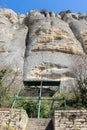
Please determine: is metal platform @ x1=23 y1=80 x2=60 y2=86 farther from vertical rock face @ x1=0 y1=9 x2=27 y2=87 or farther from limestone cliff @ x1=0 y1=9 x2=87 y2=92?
limestone cliff @ x1=0 y1=9 x2=87 y2=92

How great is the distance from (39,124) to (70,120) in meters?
1.19

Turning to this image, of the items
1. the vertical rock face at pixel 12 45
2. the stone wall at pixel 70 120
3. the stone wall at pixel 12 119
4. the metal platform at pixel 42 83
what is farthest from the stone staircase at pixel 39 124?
the vertical rock face at pixel 12 45

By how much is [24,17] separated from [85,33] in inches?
357

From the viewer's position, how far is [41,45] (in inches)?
1086

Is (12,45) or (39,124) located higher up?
(12,45)

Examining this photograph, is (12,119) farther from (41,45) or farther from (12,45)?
(12,45)

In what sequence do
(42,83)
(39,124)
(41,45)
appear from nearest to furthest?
(39,124) < (42,83) < (41,45)

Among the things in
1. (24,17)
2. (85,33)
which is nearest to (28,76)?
(85,33)

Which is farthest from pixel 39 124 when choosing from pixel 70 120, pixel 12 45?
pixel 12 45

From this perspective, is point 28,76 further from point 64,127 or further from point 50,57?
point 64,127

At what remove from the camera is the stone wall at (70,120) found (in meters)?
10.9

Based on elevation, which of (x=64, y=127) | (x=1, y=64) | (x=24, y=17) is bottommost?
(x=64, y=127)

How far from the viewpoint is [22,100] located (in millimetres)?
16391

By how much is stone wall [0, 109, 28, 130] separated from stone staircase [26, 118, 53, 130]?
26 cm
